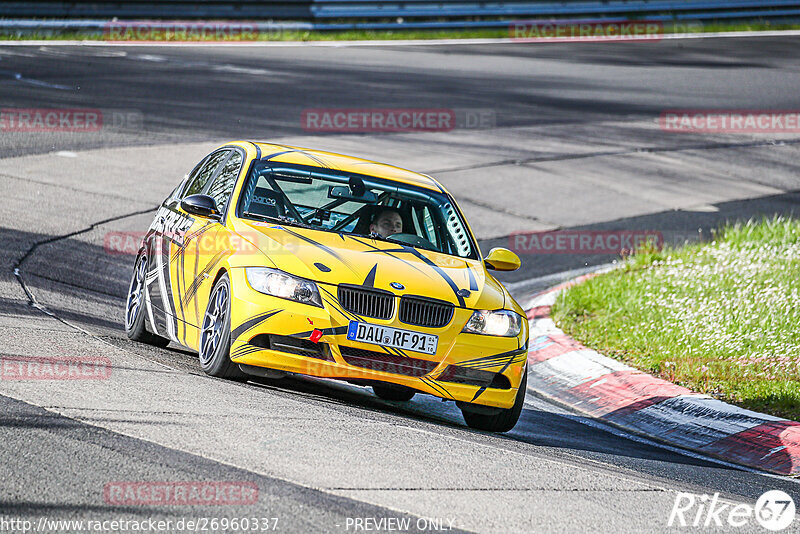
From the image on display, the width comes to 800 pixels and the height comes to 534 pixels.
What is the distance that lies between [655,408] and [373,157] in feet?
33.9

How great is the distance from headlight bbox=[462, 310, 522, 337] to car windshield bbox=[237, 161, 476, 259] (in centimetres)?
103

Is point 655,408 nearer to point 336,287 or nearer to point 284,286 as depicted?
point 336,287

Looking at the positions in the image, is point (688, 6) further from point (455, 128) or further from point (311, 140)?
point (311, 140)

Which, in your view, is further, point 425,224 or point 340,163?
point 340,163

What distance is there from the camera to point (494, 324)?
7.65 meters

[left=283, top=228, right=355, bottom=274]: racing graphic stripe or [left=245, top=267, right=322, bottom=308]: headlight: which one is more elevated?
[left=283, top=228, right=355, bottom=274]: racing graphic stripe

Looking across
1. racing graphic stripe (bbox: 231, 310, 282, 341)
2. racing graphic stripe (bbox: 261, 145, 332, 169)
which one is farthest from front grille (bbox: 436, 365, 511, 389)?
racing graphic stripe (bbox: 261, 145, 332, 169)
